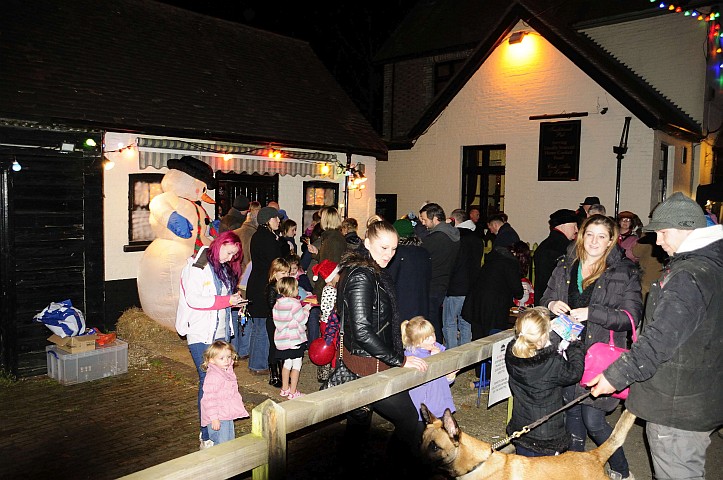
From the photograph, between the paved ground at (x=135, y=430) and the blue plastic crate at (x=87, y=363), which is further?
the blue plastic crate at (x=87, y=363)

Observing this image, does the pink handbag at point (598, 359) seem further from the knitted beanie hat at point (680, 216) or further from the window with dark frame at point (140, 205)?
the window with dark frame at point (140, 205)

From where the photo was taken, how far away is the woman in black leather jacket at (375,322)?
3.90 meters

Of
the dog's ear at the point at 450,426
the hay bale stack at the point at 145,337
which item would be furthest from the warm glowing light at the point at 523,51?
the dog's ear at the point at 450,426

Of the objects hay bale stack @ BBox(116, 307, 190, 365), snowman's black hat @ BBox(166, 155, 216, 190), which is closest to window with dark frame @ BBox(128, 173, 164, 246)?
hay bale stack @ BBox(116, 307, 190, 365)

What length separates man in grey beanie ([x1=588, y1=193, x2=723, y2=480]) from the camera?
10.6 ft

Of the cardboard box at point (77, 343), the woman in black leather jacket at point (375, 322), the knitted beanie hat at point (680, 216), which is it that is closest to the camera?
the knitted beanie hat at point (680, 216)

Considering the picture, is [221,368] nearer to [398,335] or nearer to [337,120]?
[398,335]

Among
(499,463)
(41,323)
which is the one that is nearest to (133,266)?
(41,323)

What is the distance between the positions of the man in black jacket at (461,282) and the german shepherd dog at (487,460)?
14.1 feet

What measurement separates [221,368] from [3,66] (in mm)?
6868

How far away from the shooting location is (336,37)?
118 feet

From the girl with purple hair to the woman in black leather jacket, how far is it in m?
1.45

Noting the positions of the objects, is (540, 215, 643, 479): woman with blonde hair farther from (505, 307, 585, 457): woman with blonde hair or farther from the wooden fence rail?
the wooden fence rail

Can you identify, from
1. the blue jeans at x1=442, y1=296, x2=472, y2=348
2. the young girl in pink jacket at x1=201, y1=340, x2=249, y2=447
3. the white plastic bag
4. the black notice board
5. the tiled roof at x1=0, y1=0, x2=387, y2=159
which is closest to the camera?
the young girl in pink jacket at x1=201, y1=340, x2=249, y2=447
